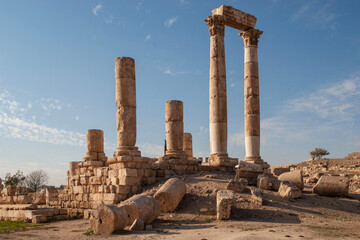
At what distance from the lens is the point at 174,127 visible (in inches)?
782

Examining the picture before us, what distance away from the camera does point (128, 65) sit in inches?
719

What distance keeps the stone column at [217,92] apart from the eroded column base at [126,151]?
252 inches

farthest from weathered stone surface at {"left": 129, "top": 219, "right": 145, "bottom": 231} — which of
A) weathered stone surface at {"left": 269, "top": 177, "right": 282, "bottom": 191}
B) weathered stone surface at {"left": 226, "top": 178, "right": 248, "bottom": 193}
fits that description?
weathered stone surface at {"left": 269, "top": 177, "right": 282, "bottom": 191}

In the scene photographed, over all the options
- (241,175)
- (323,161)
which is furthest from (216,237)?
(323,161)

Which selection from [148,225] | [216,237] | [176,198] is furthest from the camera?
[176,198]

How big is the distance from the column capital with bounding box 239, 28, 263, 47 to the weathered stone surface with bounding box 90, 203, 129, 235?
16847 mm

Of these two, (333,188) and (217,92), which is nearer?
(333,188)

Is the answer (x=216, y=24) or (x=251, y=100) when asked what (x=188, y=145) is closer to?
(x=251, y=100)

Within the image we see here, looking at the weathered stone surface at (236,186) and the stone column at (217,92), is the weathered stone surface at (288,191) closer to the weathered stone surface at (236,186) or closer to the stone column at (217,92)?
the weathered stone surface at (236,186)

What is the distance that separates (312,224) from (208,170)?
29.6 ft

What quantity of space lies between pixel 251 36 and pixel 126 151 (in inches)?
480

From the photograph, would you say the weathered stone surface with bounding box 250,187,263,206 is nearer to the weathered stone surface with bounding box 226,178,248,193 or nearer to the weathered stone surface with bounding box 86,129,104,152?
the weathered stone surface with bounding box 226,178,248,193

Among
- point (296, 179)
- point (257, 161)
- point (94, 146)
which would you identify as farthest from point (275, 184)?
point (94, 146)

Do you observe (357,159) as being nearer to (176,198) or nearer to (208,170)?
(208,170)
